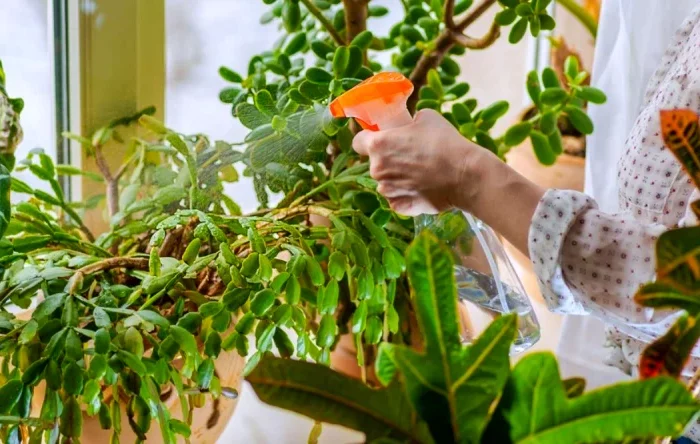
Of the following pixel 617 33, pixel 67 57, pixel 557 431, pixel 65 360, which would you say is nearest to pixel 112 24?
pixel 67 57

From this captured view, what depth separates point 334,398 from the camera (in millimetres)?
300

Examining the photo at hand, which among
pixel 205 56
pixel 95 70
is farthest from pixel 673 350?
pixel 205 56

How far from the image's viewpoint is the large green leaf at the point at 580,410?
0.90 ft

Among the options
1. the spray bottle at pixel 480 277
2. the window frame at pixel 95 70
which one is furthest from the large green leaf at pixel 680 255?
the window frame at pixel 95 70

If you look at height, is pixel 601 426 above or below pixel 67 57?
below

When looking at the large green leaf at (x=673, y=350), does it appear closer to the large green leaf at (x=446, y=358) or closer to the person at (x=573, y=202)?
the large green leaf at (x=446, y=358)

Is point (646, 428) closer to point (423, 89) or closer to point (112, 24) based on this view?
point (423, 89)

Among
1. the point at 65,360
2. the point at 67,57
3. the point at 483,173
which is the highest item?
the point at 67,57

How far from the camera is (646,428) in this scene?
0.90ft

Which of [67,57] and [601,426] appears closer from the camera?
[601,426]

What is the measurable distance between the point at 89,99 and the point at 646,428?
71 cm

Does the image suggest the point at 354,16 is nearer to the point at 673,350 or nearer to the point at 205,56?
the point at 205,56

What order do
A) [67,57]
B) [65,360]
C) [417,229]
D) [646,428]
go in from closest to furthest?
[646,428], [65,360], [417,229], [67,57]

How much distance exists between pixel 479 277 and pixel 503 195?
21 centimetres
